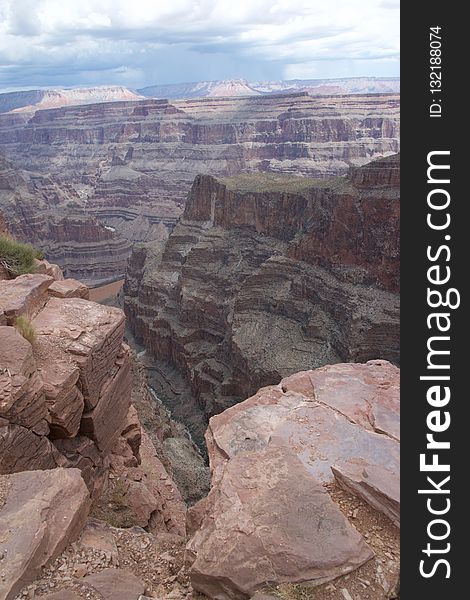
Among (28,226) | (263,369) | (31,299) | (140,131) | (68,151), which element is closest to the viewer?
(31,299)

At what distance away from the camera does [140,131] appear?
122m

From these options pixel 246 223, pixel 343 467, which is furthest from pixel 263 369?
pixel 343 467

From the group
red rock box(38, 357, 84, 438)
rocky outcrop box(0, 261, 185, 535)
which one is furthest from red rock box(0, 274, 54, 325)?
red rock box(38, 357, 84, 438)

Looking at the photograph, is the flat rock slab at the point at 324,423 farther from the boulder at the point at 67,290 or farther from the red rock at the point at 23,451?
the boulder at the point at 67,290

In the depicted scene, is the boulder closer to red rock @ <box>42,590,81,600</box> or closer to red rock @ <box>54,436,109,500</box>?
red rock @ <box>54,436,109,500</box>

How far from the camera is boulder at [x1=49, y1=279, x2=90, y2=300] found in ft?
36.3

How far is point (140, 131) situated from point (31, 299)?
122 meters

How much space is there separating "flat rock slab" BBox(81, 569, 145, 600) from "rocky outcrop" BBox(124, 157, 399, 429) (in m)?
22.4

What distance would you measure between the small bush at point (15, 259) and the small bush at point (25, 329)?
3.90m

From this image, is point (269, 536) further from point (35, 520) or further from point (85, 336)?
point (85, 336)

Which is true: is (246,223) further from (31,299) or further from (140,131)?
(140,131)

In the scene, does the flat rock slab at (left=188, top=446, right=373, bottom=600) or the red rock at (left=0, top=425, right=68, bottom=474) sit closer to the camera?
the flat rock slab at (left=188, top=446, right=373, bottom=600)

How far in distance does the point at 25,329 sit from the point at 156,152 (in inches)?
4409

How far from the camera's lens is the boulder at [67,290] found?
1106 centimetres
